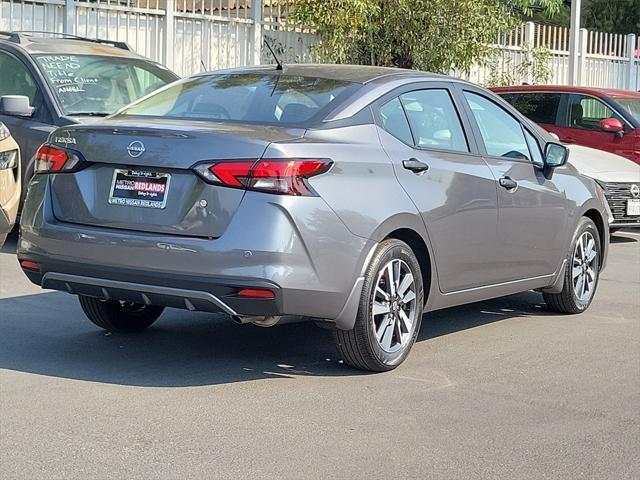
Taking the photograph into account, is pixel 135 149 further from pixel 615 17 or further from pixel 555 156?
pixel 615 17

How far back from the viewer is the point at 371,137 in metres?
6.16

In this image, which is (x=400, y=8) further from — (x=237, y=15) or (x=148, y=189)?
(x=148, y=189)

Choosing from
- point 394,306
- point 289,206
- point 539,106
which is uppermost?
point 539,106

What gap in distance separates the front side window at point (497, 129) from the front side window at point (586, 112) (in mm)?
6498

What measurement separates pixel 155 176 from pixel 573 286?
3.57m

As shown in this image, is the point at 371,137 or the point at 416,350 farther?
the point at 416,350

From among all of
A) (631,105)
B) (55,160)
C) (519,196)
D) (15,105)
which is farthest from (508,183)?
(631,105)

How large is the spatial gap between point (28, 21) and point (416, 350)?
809 cm

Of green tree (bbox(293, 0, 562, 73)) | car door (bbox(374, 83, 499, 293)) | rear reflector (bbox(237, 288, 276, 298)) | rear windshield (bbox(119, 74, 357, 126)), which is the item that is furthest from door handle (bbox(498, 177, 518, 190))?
green tree (bbox(293, 0, 562, 73))

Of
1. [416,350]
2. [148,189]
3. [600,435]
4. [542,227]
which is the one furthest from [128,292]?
[542,227]

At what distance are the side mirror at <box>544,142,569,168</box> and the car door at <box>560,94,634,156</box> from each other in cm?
624

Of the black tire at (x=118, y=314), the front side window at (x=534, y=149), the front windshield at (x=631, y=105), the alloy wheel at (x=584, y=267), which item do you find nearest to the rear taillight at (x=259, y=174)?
the black tire at (x=118, y=314)

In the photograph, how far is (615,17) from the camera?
28.7 metres

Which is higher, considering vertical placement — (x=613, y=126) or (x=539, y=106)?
(x=539, y=106)
